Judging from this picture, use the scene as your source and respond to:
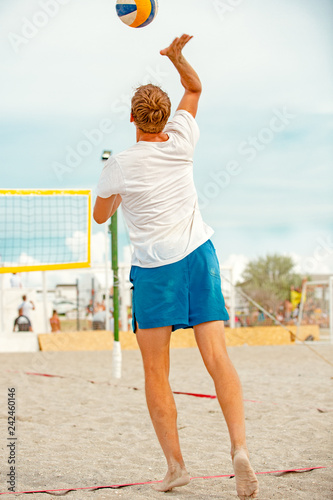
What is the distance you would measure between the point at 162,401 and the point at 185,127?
1081mm

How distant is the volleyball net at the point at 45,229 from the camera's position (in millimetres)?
8320

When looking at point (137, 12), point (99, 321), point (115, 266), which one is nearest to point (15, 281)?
point (99, 321)

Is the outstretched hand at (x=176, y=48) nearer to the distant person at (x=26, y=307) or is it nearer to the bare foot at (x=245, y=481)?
the bare foot at (x=245, y=481)

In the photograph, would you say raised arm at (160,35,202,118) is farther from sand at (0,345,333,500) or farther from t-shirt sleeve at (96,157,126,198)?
sand at (0,345,333,500)

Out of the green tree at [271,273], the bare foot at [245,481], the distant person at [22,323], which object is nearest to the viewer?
the bare foot at [245,481]

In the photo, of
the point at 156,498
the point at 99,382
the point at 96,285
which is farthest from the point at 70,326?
the point at 156,498

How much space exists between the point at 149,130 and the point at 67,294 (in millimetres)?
14977

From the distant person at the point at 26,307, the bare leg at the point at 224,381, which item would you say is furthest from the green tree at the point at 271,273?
the bare leg at the point at 224,381

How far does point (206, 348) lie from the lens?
2.09 meters

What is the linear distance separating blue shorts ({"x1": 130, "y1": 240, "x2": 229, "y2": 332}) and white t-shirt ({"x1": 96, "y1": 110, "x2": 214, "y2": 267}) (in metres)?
0.04

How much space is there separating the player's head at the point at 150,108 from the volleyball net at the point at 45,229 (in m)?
5.87

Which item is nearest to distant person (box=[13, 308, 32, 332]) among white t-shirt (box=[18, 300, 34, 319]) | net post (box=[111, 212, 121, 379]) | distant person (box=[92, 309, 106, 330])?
white t-shirt (box=[18, 300, 34, 319])

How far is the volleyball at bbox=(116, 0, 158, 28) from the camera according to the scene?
2.78m

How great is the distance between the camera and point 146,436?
3.38 m
